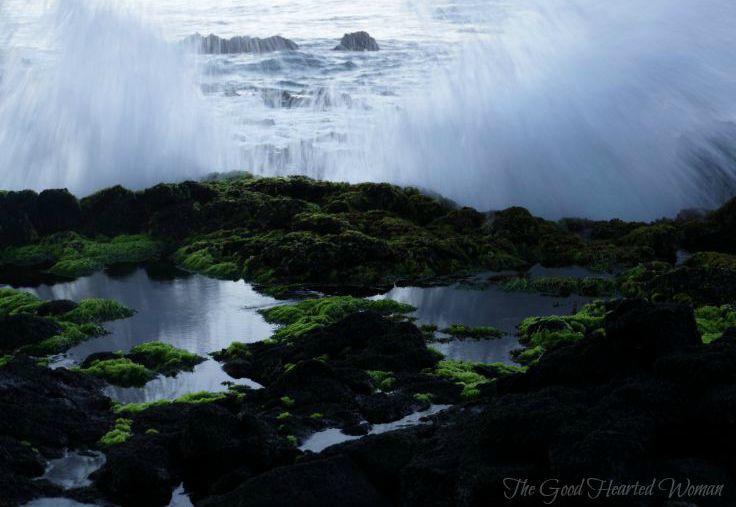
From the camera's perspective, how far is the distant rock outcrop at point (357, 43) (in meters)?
45.1

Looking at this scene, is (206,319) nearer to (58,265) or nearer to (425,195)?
(58,265)

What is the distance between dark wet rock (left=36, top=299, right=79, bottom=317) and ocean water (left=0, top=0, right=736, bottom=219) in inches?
350

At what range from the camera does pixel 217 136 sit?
2650 centimetres

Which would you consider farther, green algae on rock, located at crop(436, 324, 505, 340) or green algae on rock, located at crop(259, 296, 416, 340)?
green algae on rock, located at crop(259, 296, 416, 340)

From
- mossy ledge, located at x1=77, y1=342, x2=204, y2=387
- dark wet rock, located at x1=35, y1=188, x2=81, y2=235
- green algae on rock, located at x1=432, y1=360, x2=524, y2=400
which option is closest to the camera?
green algae on rock, located at x1=432, y1=360, x2=524, y2=400

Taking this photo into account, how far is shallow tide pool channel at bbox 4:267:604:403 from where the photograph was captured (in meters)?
11.4

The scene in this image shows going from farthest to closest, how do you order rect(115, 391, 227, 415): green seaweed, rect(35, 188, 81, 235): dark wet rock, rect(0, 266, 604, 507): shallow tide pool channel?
rect(35, 188, 81, 235): dark wet rock < rect(0, 266, 604, 507): shallow tide pool channel < rect(115, 391, 227, 415): green seaweed

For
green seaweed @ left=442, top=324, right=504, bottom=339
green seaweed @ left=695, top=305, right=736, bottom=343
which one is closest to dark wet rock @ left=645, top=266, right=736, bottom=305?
green seaweed @ left=695, top=305, right=736, bottom=343

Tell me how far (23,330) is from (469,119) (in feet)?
49.0

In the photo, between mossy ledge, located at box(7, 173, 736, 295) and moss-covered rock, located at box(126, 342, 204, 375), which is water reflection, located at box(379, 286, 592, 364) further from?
moss-covered rock, located at box(126, 342, 204, 375)

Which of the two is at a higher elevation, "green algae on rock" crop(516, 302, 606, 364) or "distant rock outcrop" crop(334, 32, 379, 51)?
"distant rock outcrop" crop(334, 32, 379, 51)

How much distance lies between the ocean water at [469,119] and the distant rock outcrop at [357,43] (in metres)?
12.1

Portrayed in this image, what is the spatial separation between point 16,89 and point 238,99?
10.3 m

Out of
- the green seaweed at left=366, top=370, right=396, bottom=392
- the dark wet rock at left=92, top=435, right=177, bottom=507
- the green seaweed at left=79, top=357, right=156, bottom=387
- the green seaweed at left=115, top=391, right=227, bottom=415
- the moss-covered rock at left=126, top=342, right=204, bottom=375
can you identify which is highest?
the dark wet rock at left=92, top=435, right=177, bottom=507
